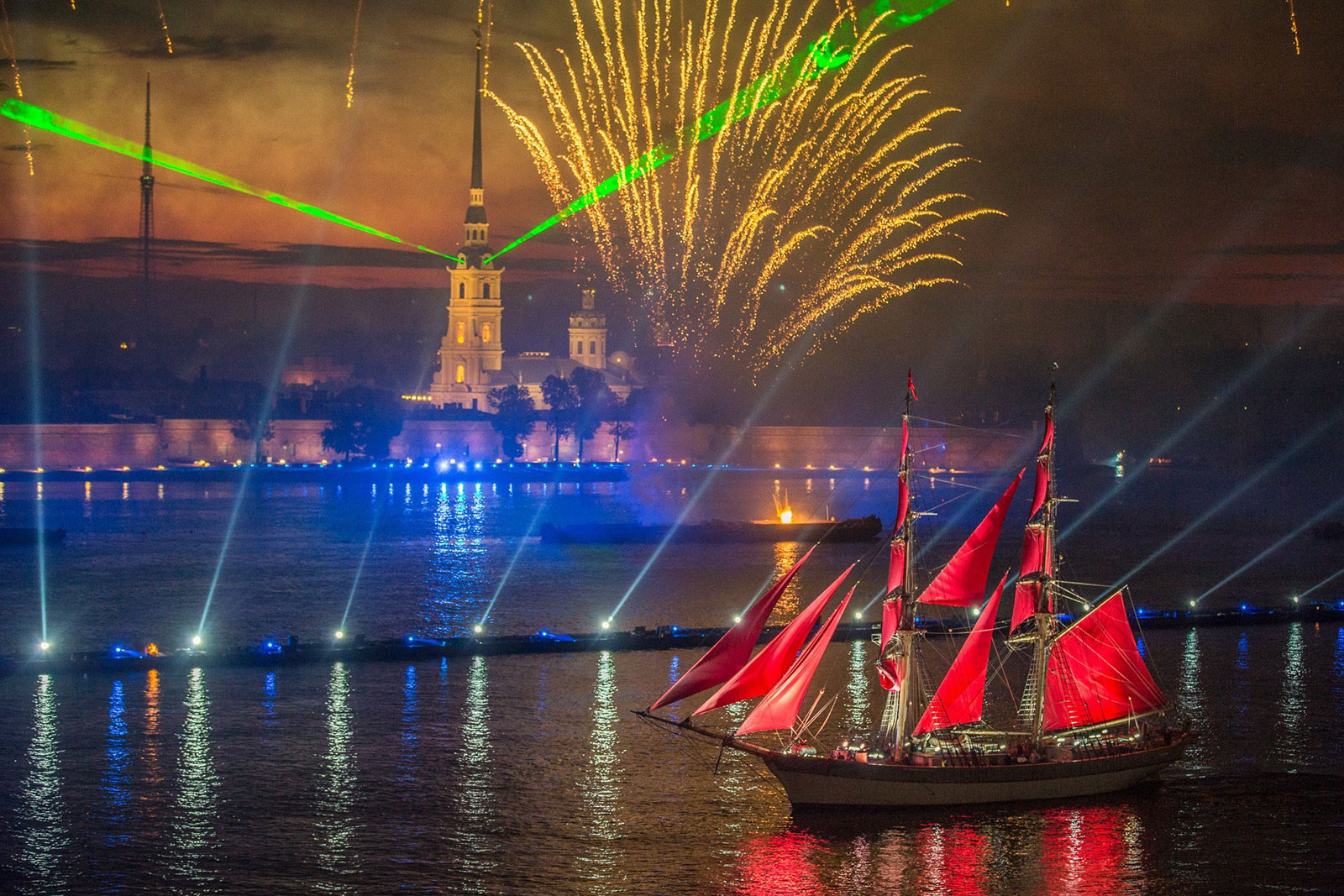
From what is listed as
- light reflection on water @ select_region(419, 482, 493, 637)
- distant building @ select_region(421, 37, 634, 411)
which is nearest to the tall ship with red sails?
light reflection on water @ select_region(419, 482, 493, 637)

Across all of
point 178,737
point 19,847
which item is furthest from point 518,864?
point 178,737

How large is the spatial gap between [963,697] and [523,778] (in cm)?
556

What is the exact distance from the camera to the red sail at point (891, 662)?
711 inches

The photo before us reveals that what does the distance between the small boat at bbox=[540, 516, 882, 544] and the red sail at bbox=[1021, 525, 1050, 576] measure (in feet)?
112

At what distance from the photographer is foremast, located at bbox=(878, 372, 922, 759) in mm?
17984

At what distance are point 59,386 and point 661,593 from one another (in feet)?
259

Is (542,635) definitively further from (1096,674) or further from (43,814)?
(1096,674)

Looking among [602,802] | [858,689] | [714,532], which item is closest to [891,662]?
[602,802]

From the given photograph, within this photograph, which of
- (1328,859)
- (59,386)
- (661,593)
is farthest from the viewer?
(59,386)

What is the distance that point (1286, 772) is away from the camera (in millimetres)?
20000

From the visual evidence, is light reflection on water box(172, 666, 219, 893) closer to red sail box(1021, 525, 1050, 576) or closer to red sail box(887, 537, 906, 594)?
red sail box(887, 537, 906, 594)

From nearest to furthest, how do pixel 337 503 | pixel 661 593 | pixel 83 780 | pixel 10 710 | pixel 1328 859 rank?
1. pixel 1328 859
2. pixel 83 780
3. pixel 10 710
4. pixel 661 593
5. pixel 337 503

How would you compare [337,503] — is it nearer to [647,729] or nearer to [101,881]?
[647,729]

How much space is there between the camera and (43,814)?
1748 cm
